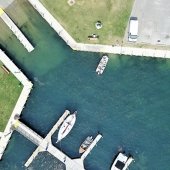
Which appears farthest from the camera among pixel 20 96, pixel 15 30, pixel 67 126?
pixel 20 96

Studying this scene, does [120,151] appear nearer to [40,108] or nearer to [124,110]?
[124,110]

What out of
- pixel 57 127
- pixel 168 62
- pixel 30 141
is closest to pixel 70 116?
pixel 57 127

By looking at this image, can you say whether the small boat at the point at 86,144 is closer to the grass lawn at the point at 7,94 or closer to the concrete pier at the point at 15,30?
the grass lawn at the point at 7,94

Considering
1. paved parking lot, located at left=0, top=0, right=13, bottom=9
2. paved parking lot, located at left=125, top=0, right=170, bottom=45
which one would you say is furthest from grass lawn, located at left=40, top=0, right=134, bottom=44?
paved parking lot, located at left=0, top=0, right=13, bottom=9

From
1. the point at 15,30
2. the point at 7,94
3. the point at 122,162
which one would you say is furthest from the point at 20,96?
the point at 122,162

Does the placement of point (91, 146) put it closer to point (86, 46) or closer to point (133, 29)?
point (86, 46)

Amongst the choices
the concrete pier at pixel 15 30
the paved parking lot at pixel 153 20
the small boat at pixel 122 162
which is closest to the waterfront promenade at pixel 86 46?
the paved parking lot at pixel 153 20

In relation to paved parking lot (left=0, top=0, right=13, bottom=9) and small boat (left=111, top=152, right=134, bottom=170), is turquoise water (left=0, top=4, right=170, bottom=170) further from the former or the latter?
paved parking lot (left=0, top=0, right=13, bottom=9)
